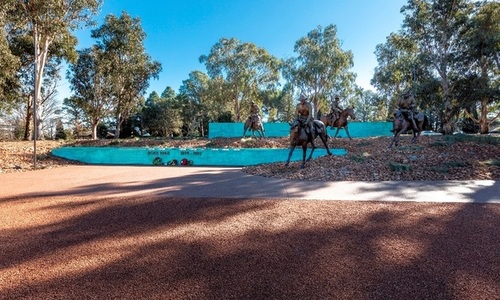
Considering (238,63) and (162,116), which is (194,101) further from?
(238,63)

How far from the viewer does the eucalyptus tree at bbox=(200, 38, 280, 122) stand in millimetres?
33844

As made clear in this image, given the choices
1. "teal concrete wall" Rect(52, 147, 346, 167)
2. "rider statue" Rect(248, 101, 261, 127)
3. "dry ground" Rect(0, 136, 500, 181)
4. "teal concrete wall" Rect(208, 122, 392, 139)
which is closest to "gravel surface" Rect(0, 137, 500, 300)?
"dry ground" Rect(0, 136, 500, 181)

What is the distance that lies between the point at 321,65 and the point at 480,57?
47.0 ft

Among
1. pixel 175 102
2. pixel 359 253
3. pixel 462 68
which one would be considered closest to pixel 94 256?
pixel 359 253

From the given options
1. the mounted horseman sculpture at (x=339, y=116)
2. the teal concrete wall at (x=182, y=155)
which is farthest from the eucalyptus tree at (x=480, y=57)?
the teal concrete wall at (x=182, y=155)

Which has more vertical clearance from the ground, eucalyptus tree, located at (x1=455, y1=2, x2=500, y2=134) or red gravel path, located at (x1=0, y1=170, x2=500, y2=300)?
eucalyptus tree, located at (x1=455, y1=2, x2=500, y2=134)

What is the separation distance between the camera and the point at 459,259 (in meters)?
2.92

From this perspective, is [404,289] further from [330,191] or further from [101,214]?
[101,214]


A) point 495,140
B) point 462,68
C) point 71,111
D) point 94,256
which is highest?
point 462,68

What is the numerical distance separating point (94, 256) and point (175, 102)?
1803 inches

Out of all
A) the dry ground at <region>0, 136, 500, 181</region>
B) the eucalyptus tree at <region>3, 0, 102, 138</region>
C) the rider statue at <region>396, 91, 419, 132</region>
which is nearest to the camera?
the dry ground at <region>0, 136, 500, 181</region>

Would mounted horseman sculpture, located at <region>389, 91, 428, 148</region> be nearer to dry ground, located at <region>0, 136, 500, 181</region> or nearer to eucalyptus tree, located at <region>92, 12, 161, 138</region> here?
dry ground, located at <region>0, 136, 500, 181</region>

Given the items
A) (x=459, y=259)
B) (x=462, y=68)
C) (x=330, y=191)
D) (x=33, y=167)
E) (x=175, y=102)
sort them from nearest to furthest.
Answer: (x=459, y=259) < (x=330, y=191) < (x=33, y=167) < (x=462, y=68) < (x=175, y=102)

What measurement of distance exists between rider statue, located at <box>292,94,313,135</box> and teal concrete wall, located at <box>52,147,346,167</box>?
4008 mm
